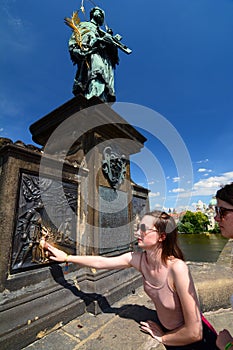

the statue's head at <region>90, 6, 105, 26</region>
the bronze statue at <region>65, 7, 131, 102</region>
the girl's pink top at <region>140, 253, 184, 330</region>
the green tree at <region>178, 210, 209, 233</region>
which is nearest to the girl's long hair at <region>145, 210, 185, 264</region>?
the girl's pink top at <region>140, 253, 184, 330</region>

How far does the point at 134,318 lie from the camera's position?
2.04m

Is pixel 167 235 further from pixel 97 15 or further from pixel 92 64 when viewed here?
pixel 97 15

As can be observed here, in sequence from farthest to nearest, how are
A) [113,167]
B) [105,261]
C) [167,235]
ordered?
[113,167] → [105,261] → [167,235]

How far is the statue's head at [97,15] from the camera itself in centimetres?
475

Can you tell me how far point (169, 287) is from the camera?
1.43 meters

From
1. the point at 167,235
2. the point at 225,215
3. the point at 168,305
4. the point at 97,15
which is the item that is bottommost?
the point at 168,305

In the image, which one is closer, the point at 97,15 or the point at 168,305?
the point at 168,305

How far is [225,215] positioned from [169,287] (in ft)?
2.43

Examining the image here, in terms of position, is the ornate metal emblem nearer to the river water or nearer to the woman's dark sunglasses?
the river water

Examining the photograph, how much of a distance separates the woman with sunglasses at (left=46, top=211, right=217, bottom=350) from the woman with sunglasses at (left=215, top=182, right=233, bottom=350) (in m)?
0.15

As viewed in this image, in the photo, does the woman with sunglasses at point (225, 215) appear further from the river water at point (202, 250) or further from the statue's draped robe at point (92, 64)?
the statue's draped robe at point (92, 64)

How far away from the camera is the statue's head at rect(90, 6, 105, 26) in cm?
475

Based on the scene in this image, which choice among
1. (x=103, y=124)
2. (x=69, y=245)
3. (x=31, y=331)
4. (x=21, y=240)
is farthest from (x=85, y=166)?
(x=31, y=331)

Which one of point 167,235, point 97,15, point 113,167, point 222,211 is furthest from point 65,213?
point 97,15
